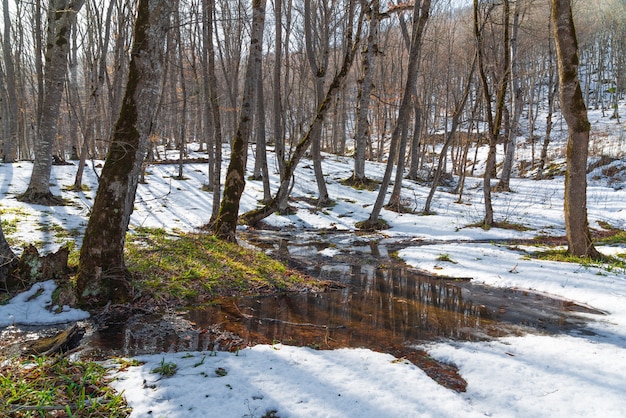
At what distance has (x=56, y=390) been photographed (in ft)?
8.76

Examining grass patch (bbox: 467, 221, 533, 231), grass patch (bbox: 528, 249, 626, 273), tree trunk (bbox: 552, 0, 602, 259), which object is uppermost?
tree trunk (bbox: 552, 0, 602, 259)

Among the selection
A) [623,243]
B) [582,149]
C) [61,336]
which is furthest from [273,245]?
[623,243]

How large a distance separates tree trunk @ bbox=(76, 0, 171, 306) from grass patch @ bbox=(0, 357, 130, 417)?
A: 1.80 metres

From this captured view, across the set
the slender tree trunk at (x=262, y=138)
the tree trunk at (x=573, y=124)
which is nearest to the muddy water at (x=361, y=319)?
the tree trunk at (x=573, y=124)

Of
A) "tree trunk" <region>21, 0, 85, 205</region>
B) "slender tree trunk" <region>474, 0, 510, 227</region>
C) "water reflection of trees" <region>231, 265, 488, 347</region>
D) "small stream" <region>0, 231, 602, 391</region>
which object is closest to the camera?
"small stream" <region>0, 231, 602, 391</region>

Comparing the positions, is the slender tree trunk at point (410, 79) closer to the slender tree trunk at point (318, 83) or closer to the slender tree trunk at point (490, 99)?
the slender tree trunk at point (490, 99)

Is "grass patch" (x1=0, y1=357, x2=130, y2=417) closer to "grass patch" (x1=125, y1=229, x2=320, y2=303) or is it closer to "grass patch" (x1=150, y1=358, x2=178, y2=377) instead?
"grass patch" (x1=150, y1=358, x2=178, y2=377)

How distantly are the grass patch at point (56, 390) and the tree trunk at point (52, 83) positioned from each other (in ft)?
30.9

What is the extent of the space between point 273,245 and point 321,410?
768 cm

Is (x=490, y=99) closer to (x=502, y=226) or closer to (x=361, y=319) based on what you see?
(x=502, y=226)

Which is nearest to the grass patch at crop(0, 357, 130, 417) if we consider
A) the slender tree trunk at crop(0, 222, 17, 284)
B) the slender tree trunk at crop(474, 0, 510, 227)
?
the slender tree trunk at crop(0, 222, 17, 284)

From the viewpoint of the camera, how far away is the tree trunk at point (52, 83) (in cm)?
1002

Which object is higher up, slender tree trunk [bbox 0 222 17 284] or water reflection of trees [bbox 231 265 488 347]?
slender tree trunk [bbox 0 222 17 284]

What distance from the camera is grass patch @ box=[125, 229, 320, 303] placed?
5.78 m
